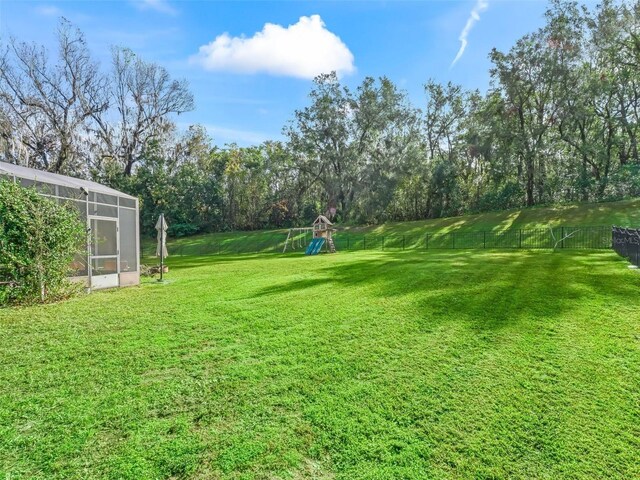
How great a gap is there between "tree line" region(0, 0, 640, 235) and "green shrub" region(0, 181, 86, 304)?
20108 mm

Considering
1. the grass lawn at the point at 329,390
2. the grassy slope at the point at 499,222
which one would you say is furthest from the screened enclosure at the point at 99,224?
the grassy slope at the point at 499,222

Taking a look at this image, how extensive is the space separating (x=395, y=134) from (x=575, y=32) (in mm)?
13030

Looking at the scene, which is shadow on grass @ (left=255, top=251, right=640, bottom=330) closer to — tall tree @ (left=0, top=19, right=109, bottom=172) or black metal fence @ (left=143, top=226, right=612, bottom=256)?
black metal fence @ (left=143, top=226, right=612, bottom=256)

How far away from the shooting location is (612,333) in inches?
158

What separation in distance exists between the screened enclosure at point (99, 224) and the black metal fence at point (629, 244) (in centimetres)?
1285

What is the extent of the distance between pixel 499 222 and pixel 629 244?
14.1 meters

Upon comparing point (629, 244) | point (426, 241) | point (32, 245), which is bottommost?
point (426, 241)

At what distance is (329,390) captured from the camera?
119 inches

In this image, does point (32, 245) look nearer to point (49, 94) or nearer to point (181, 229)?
point (49, 94)

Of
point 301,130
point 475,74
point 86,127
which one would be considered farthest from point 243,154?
point 475,74

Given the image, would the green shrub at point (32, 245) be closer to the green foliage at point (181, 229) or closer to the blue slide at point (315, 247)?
the blue slide at point (315, 247)

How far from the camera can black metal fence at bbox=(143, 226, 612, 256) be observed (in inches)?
701

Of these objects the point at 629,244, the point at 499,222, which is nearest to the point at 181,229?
the point at 499,222

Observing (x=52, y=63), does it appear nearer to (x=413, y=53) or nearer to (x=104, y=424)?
(x=413, y=53)
